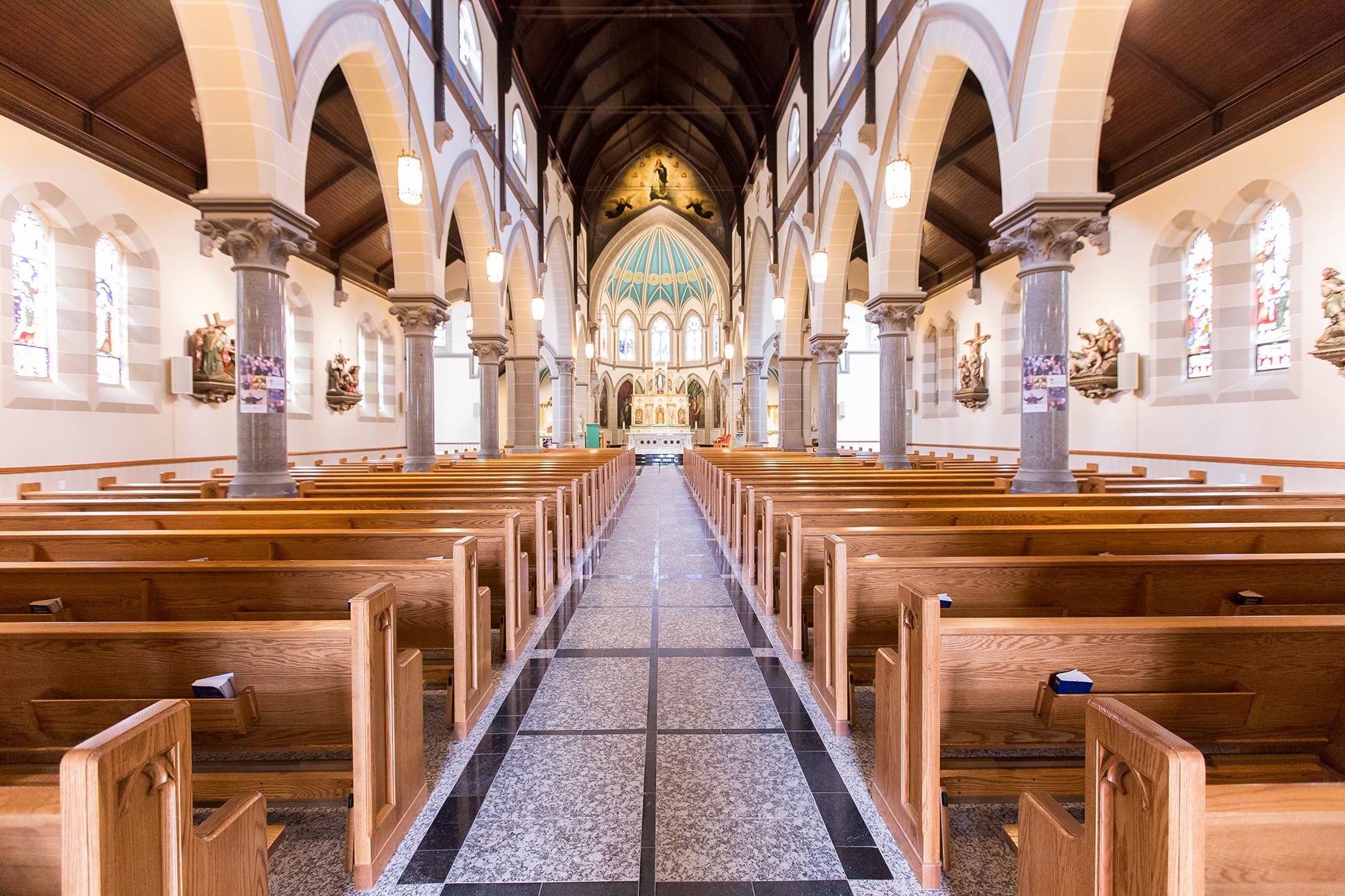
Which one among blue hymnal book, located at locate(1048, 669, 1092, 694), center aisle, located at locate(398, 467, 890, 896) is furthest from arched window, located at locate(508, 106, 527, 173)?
blue hymnal book, located at locate(1048, 669, 1092, 694)

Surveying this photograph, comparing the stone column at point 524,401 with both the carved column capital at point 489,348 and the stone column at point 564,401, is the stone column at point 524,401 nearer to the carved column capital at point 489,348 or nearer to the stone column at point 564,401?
the carved column capital at point 489,348

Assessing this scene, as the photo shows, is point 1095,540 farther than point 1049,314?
No

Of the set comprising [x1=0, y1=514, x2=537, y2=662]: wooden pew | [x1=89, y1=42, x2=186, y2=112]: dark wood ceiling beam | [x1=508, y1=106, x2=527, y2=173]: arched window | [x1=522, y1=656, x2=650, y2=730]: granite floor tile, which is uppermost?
[x1=508, y1=106, x2=527, y2=173]: arched window

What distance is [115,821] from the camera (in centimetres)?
106

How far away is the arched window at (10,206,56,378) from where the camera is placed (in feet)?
26.6

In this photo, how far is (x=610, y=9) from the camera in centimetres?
1714

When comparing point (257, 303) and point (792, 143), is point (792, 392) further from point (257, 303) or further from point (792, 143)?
point (257, 303)

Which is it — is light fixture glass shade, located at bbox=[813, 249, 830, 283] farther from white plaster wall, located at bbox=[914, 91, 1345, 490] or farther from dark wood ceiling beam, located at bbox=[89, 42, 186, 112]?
dark wood ceiling beam, located at bbox=[89, 42, 186, 112]

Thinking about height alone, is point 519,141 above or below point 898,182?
above

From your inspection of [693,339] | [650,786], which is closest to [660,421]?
[693,339]

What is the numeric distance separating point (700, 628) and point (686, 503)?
7980mm

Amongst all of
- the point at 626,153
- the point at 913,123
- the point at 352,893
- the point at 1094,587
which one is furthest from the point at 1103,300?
the point at 626,153

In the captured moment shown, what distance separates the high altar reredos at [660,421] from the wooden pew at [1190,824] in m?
27.9

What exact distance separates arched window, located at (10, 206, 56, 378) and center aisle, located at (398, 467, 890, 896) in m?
8.28
